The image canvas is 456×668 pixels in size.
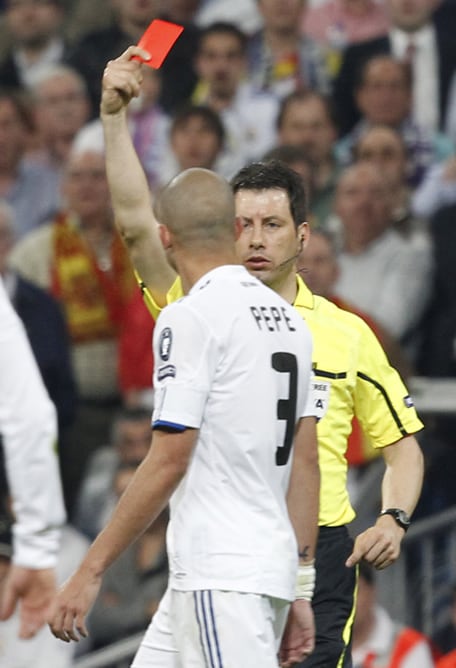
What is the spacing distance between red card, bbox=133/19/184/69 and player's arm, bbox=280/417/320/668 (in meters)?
1.11

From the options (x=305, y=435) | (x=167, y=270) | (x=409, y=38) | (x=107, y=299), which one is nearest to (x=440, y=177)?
(x=409, y=38)

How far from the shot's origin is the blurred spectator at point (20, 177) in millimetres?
9969

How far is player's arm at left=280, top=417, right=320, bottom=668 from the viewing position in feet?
13.6

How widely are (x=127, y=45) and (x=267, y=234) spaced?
→ 5.91 meters

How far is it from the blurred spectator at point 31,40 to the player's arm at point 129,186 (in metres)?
5.99

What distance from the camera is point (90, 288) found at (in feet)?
29.2

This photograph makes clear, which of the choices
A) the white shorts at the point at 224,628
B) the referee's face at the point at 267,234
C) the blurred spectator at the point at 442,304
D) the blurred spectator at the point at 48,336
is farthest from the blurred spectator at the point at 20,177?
the white shorts at the point at 224,628

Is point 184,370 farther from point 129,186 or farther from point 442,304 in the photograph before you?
point 442,304

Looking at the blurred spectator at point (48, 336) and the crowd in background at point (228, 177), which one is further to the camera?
the blurred spectator at point (48, 336)

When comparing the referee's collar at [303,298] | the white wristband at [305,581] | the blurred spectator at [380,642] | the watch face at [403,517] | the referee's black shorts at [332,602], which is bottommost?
the blurred spectator at [380,642]

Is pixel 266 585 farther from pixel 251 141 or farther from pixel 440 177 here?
pixel 251 141

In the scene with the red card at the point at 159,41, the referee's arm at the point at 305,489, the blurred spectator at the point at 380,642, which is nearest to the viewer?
the referee's arm at the point at 305,489

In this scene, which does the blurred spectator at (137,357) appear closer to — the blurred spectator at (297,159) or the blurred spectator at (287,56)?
the blurred spectator at (297,159)

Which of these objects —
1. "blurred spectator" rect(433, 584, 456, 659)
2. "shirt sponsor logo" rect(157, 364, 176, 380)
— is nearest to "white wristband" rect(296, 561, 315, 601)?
"shirt sponsor logo" rect(157, 364, 176, 380)
